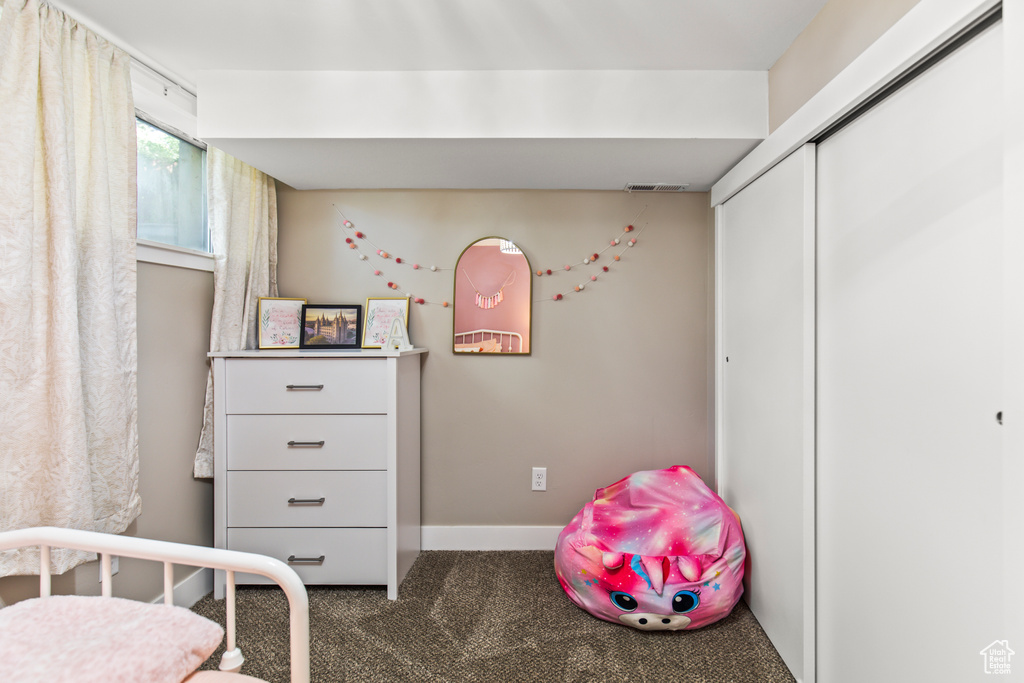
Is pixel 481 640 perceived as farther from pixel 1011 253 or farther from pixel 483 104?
pixel 483 104

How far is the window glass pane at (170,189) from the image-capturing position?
1.87 metres

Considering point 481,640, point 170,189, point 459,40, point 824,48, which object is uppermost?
point 459,40

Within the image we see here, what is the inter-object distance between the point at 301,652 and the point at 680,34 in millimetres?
1948

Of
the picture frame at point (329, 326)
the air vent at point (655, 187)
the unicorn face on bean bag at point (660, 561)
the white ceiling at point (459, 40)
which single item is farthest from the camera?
the picture frame at point (329, 326)

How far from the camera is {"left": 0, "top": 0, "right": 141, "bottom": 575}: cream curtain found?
51.5 inches

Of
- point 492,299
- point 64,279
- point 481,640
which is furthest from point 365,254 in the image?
point 481,640

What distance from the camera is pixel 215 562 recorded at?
0.88 metres

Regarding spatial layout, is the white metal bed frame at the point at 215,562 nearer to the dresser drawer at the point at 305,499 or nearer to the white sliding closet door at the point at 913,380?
the dresser drawer at the point at 305,499

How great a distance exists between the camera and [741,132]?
178cm

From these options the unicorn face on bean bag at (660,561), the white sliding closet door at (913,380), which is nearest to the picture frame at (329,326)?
the unicorn face on bean bag at (660,561)

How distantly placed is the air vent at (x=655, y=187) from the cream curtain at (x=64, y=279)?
2.02m

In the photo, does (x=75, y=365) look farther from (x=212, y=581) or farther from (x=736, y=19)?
(x=736, y=19)

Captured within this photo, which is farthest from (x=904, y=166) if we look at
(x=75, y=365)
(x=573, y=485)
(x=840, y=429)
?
(x=75, y=365)

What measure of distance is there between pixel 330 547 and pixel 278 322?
1072mm
